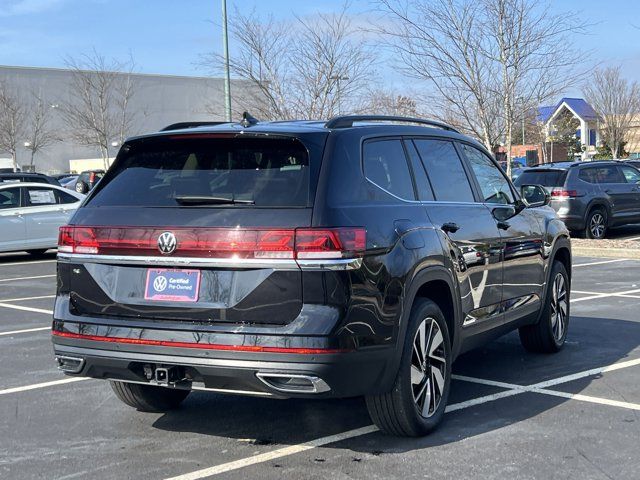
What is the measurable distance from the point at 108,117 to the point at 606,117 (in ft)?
94.6

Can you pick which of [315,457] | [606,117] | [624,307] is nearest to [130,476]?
[315,457]

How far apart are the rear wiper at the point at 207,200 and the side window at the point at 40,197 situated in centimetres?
1346

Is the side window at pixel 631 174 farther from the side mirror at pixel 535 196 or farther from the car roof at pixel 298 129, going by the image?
the car roof at pixel 298 129

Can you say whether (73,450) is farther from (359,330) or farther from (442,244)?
(442,244)

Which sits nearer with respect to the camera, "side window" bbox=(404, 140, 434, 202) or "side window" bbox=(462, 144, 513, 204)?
"side window" bbox=(404, 140, 434, 202)

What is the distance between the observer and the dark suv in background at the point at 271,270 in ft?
13.8

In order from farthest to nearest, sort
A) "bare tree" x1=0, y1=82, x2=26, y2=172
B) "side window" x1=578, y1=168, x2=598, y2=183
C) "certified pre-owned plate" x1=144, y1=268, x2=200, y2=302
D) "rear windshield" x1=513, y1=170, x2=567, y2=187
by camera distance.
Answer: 1. "bare tree" x1=0, y1=82, x2=26, y2=172
2. "side window" x1=578, y1=168, x2=598, y2=183
3. "rear windshield" x1=513, y1=170, x2=567, y2=187
4. "certified pre-owned plate" x1=144, y1=268, x2=200, y2=302

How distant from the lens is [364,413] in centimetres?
552

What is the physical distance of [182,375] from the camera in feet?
14.5

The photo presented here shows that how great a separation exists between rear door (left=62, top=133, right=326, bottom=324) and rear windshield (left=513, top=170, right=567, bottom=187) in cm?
1412

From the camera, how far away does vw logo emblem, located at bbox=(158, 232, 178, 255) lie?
14.4ft

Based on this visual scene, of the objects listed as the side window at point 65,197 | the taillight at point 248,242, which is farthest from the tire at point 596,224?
the taillight at point 248,242

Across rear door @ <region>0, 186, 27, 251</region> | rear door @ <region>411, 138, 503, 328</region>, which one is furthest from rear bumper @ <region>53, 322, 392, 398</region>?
rear door @ <region>0, 186, 27, 251</region>

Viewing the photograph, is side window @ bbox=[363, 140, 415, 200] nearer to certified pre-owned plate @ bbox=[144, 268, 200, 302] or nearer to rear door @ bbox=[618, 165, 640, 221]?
certified pre-owned plate @ bbox=[144, 268, 200, 302]
